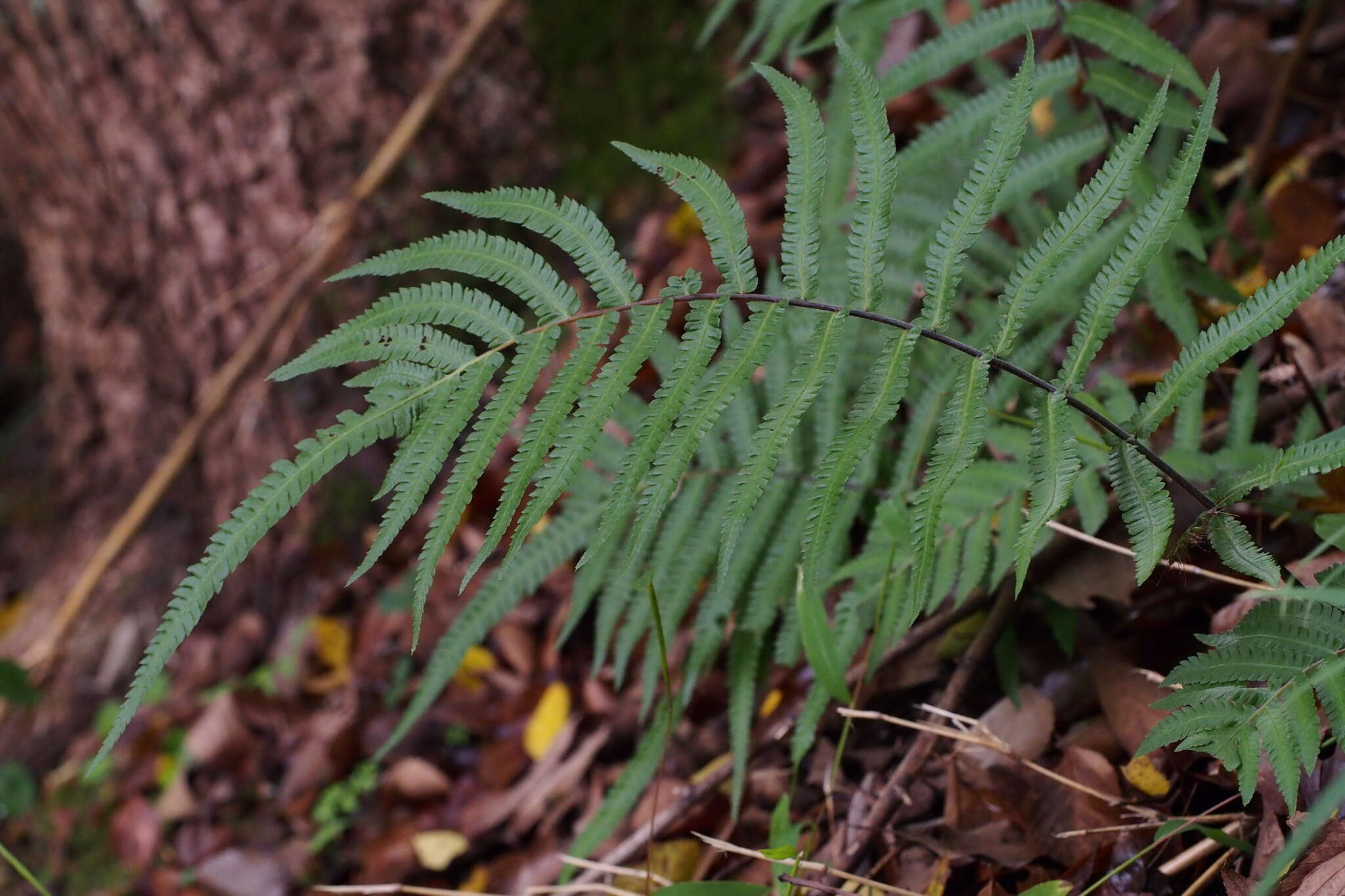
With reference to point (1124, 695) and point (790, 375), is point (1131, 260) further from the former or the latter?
point (1124, 695)

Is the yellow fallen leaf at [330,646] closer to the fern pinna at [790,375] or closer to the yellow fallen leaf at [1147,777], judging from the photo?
the fern pinna at [790,375]

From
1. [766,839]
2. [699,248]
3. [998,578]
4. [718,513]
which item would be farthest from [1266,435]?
[699,248]

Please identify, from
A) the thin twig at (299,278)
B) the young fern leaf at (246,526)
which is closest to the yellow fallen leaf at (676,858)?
the young fern leaf at (246,526)

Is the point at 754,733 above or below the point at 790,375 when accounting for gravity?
below

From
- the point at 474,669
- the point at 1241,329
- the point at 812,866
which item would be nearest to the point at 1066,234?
the point at 1241,329

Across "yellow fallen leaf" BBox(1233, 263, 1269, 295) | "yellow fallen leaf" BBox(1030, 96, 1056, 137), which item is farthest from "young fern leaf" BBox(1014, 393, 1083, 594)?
"yellow fallen leaf" BBox(1030, 96, 1056, 137)

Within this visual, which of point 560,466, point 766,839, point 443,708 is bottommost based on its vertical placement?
point 443,708

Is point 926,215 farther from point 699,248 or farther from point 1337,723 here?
point 1337,723
